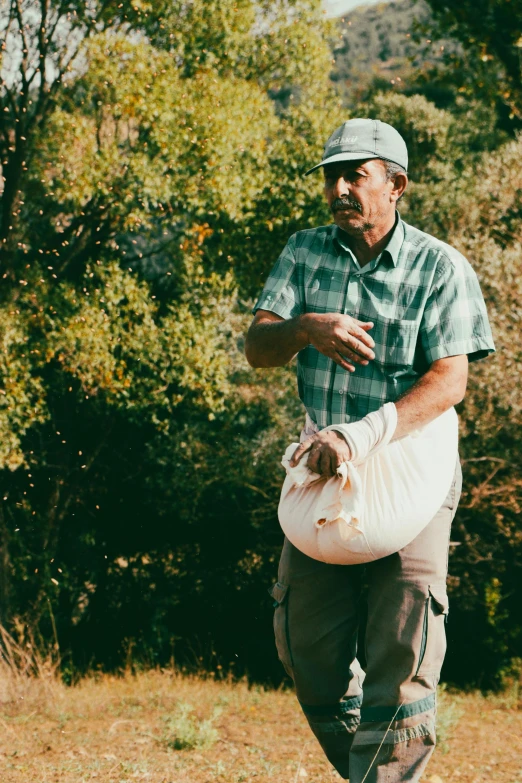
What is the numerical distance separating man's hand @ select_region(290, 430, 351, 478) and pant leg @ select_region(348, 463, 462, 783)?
0.34 m

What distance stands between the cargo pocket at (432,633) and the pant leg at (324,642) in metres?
0.27

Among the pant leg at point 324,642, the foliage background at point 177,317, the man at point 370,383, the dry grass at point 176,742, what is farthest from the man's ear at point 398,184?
the foliage background at point 177,317

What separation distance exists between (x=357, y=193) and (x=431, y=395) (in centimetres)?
63

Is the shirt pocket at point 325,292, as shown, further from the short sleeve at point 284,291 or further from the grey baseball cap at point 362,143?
→ the grey baseball cap at point 362,143

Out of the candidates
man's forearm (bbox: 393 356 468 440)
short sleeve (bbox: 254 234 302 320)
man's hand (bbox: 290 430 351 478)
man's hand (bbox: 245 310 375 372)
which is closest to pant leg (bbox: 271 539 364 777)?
man's hand (bbox: 290 430 351 478)

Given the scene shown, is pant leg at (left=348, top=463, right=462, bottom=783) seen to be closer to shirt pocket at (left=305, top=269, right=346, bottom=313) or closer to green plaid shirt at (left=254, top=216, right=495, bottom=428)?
green plaid shirt at (left=254, top=216, right=495, bottom=428)

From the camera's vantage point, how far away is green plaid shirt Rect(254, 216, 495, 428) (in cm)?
258

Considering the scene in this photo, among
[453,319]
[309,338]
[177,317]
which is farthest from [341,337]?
[177,317]

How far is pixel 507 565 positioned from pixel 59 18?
7.60m

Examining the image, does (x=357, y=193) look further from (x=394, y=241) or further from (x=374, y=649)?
(x=374, y=649)

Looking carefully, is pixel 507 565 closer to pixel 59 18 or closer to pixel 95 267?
pixel 95 267

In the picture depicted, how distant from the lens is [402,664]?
250 centimetres

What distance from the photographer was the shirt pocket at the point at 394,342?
2582 millimetres

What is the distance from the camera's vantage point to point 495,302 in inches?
371
